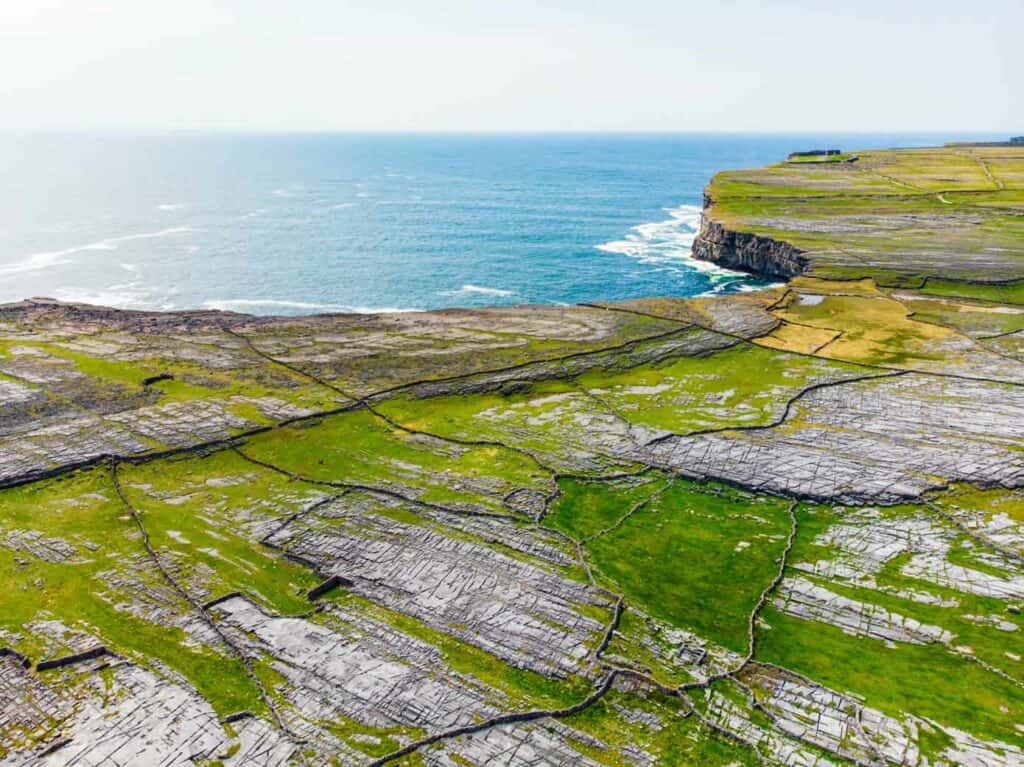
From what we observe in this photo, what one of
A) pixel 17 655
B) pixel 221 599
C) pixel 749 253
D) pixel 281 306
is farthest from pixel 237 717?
pixel 749 253

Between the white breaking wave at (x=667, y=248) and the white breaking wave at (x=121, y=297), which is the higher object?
the white breaking wave at (x=667, y=248)

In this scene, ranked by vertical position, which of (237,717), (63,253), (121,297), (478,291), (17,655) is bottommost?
(237,717)

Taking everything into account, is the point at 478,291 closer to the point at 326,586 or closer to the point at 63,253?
the point at 326,586

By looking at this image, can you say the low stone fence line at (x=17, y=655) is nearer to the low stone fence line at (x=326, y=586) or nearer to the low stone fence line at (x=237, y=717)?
the low stone fence line at (x=237, y=717)

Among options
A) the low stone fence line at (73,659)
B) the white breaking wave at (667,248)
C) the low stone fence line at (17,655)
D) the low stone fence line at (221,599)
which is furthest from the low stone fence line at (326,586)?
the white breaking wave at (667,248)

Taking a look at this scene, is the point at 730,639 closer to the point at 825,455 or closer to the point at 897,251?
the point at 825,455
